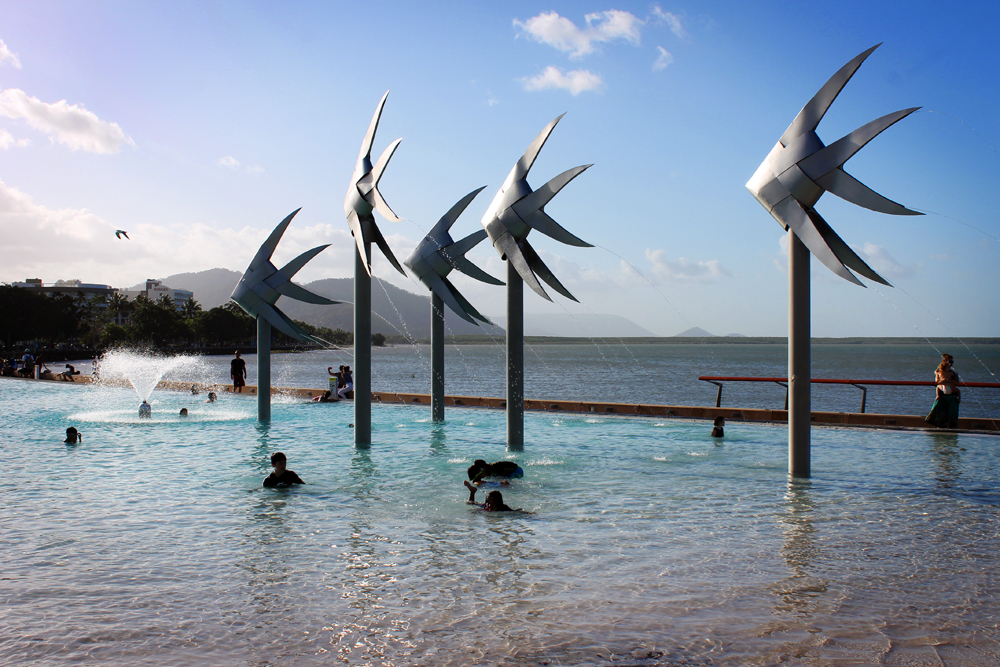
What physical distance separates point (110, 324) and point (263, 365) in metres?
131

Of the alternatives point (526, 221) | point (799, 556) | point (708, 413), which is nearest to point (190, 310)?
point (708, 413)

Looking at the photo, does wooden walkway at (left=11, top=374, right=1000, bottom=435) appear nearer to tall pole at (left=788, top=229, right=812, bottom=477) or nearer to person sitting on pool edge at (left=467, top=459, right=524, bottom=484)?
tall pole at (left=788, top=229, right=812, bottom=477)

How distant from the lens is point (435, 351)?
1667 centimetres

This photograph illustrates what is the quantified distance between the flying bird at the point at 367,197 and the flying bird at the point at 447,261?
1776 millimetres

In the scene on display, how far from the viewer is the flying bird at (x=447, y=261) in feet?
51.6

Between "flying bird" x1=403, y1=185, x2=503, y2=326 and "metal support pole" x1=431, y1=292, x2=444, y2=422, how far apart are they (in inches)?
14.2

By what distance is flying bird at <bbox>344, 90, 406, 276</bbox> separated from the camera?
1327 centimetres

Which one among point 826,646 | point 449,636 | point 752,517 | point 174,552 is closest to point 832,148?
point 752,517

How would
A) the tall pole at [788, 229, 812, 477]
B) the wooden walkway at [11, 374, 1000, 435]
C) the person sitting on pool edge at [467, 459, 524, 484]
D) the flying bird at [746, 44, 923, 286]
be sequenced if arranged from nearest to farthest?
the flying bird at [746, 44, 923, 286], the person sitting on pool edge at [467, 459, 524, 484], the tall pole at [788, 229, 812, 477], the wooden walkway at [11, 374, 1000, 435]

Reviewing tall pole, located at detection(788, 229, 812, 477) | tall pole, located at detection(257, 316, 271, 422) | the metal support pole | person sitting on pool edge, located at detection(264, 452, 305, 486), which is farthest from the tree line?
tall pole, located at detection(788, 229, 812, 477)

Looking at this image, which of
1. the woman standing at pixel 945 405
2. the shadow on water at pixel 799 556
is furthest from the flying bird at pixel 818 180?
the woman standing at pixel 945 405

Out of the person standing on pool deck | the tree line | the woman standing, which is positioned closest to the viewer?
the woman standing

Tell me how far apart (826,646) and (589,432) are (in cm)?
1108

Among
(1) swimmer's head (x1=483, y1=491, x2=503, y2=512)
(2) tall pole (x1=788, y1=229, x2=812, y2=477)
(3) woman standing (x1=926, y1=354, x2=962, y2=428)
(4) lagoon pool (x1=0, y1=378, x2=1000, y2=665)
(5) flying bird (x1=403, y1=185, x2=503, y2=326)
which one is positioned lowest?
(4) lagoon pool (x1=0, y1=378, x2=1000, y2=665)
